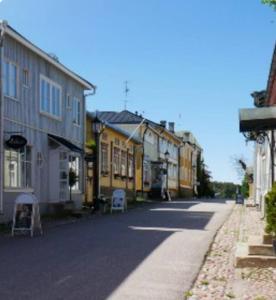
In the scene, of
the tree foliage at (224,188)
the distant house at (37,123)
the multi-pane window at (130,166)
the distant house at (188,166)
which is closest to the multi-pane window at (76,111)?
the distant house at (37,123)

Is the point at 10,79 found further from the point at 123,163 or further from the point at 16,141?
the point at 123,163

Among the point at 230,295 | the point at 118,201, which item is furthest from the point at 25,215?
the point at 118,201

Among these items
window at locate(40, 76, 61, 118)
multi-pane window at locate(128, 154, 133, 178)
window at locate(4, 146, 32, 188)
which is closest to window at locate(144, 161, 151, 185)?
multi-pane window at locate(128, 154, 133, 178)

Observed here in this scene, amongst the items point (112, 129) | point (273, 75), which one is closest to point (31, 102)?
point (273, 75)

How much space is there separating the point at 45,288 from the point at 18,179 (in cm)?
1305

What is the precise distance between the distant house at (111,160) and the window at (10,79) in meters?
6.85

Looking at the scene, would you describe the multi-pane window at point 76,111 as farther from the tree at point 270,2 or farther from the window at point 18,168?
the tree at point 270,2

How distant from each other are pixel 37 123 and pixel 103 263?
12.7 meters

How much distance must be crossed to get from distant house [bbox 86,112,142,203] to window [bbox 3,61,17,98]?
270 inches

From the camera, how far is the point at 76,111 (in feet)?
93.0

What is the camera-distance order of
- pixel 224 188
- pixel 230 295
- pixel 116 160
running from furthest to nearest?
pixel 224 188, pixel 116 160, pixel 230 295

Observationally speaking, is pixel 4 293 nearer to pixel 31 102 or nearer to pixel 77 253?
pixel 77 253

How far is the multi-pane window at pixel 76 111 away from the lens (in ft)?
91.7

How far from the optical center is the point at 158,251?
12.8m
